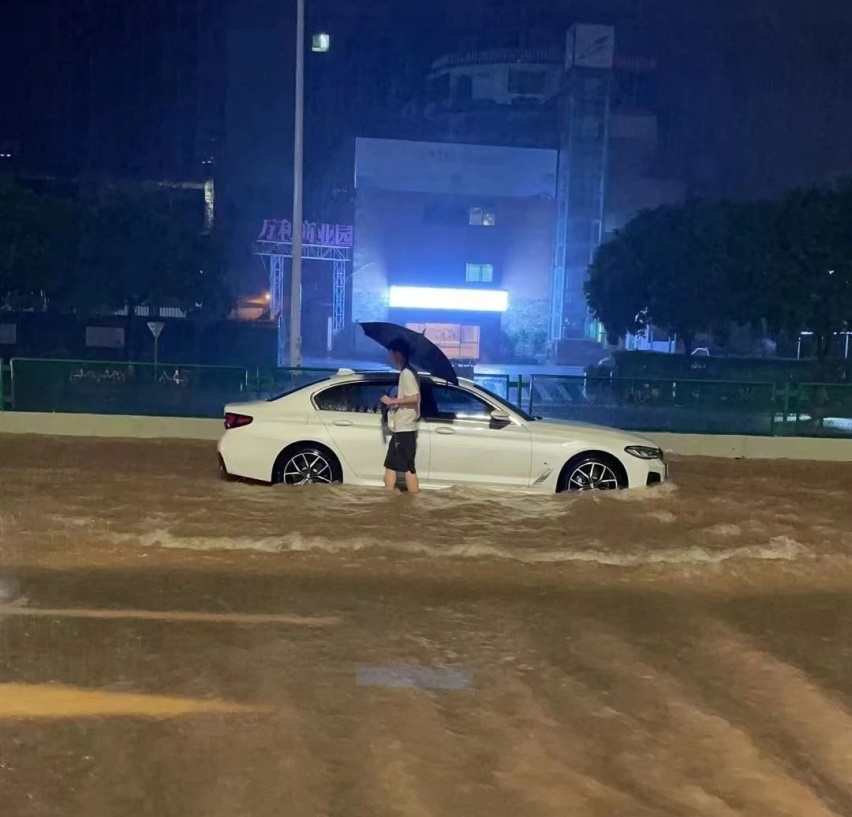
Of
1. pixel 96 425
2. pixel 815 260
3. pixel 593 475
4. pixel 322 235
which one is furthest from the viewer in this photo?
pixel 322 235

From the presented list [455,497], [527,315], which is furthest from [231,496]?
[527,315]

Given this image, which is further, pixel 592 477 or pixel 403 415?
pixel 592 477

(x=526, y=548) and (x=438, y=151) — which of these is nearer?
(x=526, y=548)

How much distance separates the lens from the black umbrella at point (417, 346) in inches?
327

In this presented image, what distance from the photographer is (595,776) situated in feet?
11.5

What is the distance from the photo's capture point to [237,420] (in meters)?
8.76

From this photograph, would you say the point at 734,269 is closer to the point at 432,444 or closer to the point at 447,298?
the point at 447,298

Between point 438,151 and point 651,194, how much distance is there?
14563mm

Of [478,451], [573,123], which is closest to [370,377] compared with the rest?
[478,451]

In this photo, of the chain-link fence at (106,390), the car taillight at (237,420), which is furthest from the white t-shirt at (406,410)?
the chain-link fence at (106,390)

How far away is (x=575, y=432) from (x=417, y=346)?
5.99 feet

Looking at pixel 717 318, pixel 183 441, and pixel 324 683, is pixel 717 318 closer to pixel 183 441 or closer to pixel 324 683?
pixel 183 441

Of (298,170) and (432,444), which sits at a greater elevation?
(298,170)

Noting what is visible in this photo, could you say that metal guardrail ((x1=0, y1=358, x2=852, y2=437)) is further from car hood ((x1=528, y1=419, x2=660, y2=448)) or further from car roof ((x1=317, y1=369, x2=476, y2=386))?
car hood ((x1=528, y1=419, x2=660, y2=448))
